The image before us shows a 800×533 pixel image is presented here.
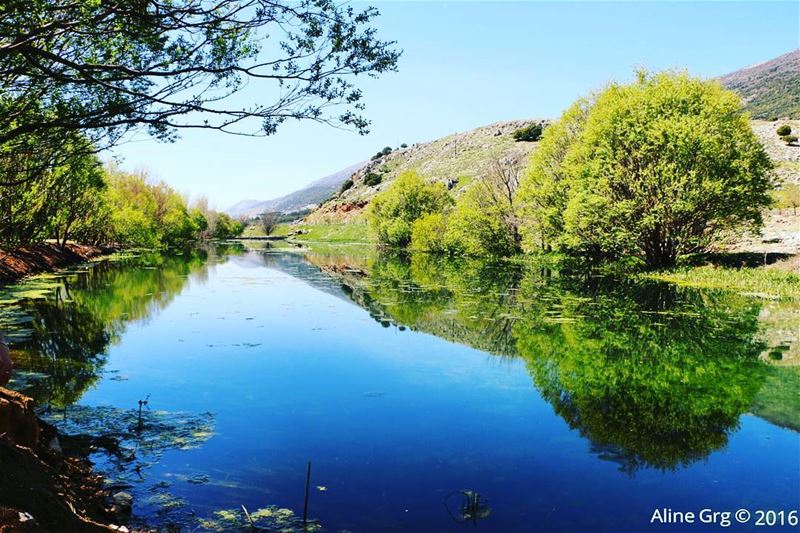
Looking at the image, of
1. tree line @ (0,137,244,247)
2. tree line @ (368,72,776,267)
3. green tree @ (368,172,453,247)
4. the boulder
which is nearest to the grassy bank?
tree line @ (0,137,244,247)

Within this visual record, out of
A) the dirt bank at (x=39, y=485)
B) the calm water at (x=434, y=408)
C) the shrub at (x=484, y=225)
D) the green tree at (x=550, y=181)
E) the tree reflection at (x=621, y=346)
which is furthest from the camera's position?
the shrub at (x=484, y=225)

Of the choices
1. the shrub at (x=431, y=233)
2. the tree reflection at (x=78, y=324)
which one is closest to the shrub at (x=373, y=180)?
the shrub at (x=431, y=233)

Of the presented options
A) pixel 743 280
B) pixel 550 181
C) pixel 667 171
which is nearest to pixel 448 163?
pixel 550 181

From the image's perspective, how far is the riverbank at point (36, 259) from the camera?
36219 mm

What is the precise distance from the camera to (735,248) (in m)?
42.5

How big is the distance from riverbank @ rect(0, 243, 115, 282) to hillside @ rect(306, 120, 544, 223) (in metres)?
80.7

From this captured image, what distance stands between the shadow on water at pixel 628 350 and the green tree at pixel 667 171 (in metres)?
6.37

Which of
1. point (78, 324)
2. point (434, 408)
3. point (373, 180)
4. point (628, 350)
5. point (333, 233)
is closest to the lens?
point (434, 408)

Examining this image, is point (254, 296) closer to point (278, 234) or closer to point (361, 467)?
point (361, 467)

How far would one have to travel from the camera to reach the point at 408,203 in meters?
85.2

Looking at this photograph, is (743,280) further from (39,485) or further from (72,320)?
(39,485)

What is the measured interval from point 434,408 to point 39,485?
26.0 feet

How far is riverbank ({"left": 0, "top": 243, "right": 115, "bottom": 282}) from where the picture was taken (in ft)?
119

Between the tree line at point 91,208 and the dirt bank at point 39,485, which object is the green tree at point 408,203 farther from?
the dirt bank at point 39,485
